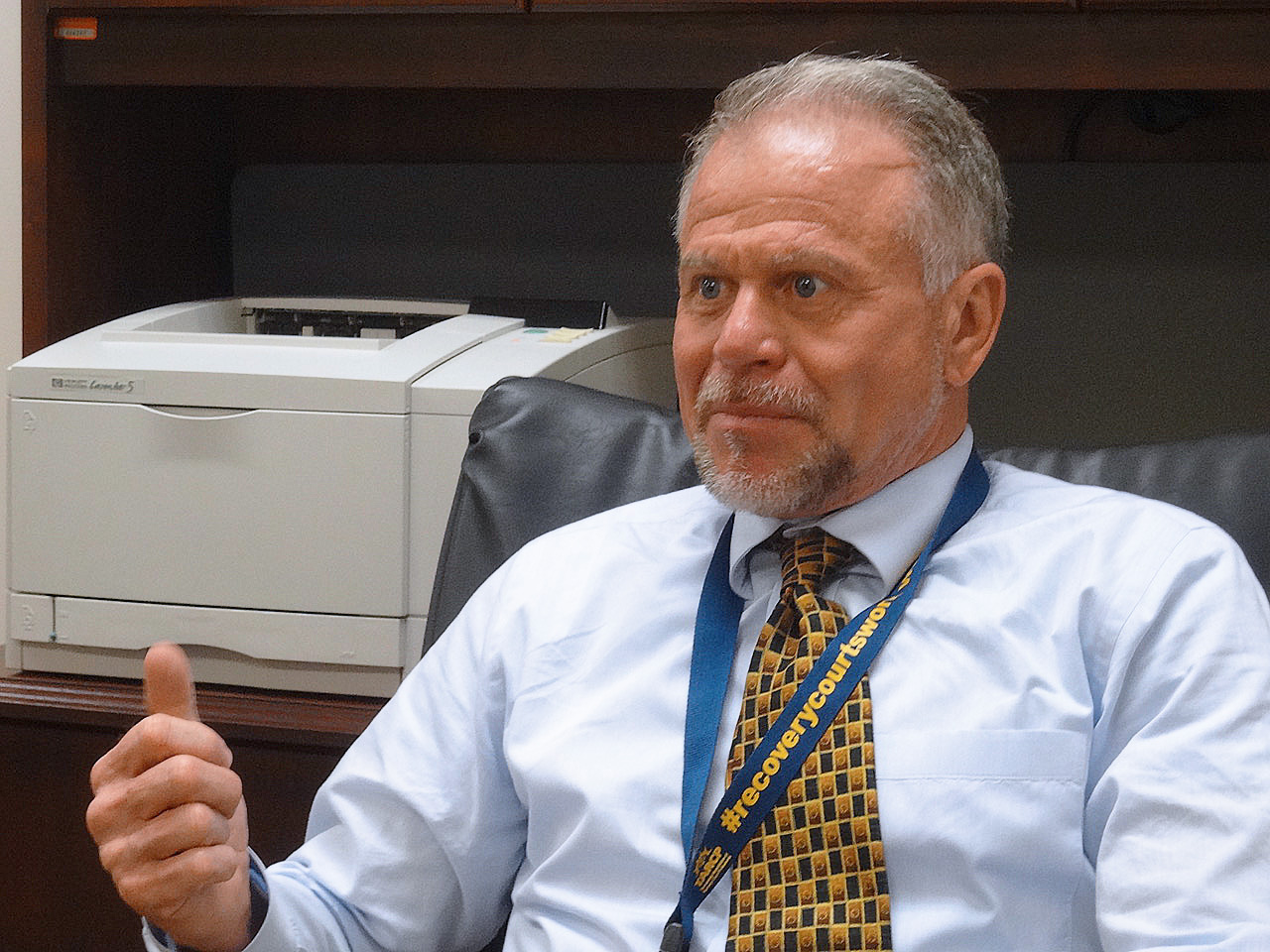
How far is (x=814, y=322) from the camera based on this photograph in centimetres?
113

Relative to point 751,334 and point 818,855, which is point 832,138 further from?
point 818,855

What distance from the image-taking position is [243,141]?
2408 millimetres

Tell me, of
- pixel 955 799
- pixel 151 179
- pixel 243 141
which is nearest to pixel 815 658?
pixel 955 799

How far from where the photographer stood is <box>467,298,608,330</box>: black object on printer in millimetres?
1963

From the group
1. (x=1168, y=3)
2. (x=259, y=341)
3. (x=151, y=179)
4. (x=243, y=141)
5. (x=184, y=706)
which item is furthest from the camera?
(x=243, y=141)

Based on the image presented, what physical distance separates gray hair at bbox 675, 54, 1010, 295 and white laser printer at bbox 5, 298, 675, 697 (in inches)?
21.3

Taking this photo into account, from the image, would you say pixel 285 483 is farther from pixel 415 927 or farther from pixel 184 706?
pixel 184 706

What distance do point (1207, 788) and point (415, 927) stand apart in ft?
2.05

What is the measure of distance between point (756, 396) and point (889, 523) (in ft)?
0.48

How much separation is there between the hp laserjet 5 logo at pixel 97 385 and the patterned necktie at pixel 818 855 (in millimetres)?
926

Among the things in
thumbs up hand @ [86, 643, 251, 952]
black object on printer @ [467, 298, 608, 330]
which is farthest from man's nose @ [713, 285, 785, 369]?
black object on printer @ [467, 298, 608, 330]

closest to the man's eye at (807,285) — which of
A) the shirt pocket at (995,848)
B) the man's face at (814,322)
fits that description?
the man's face at (814,322)

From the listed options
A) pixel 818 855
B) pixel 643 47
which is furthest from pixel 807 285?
pixel 643 47

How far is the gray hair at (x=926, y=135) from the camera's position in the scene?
114 cm
